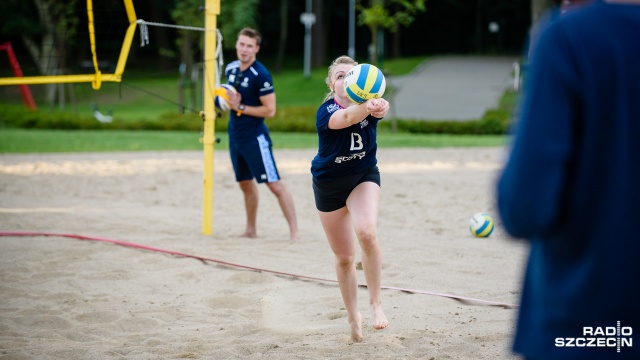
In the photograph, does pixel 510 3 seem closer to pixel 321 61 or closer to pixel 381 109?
pixel 321 61

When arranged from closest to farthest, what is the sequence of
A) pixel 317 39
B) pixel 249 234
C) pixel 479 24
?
pixel 249 234 → pixel 317 39 → pixel 479 24

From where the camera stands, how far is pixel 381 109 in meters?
4.18

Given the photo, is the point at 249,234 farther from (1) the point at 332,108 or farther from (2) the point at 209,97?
(1) the point at 332,108

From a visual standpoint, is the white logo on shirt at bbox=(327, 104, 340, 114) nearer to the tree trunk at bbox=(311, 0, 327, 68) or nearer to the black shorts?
the black shorts

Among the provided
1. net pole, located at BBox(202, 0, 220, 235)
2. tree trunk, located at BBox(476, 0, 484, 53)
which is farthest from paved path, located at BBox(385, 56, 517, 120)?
net pole, located at BBox(202, 0, 220, 235)

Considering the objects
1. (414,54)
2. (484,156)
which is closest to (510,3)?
(414,54)

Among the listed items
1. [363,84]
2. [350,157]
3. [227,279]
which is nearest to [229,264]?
[227,279]

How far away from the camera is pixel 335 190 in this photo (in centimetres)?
452

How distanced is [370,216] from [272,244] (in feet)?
10.6

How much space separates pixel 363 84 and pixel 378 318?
135 centimetres

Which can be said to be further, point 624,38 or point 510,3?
point 510,3

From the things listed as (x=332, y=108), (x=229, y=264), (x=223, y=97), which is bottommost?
(x=229, y=264)

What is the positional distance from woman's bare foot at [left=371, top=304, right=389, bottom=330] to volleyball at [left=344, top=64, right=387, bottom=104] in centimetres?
121

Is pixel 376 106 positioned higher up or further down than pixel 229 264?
higher up
